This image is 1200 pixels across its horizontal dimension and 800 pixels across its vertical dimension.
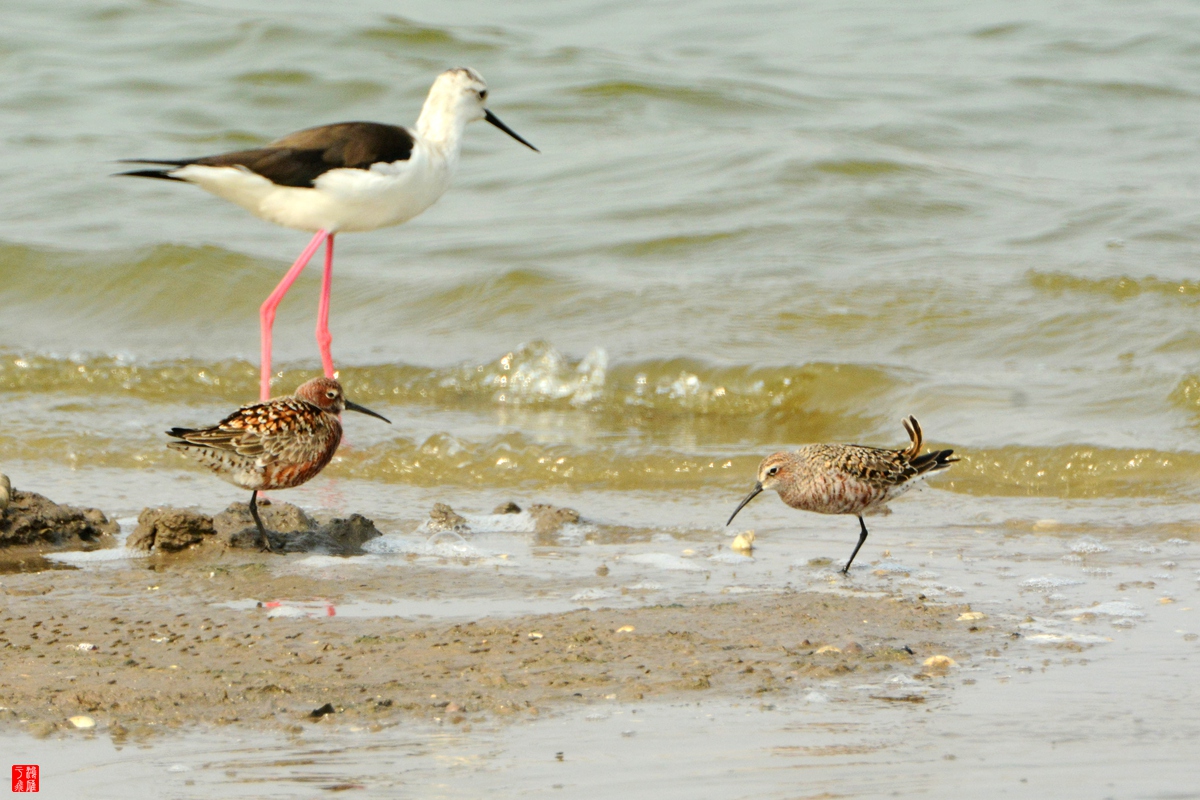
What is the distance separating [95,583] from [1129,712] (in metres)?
3.41

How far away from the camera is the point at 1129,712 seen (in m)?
4.08

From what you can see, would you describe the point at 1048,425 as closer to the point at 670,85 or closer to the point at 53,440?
the point at 53,440

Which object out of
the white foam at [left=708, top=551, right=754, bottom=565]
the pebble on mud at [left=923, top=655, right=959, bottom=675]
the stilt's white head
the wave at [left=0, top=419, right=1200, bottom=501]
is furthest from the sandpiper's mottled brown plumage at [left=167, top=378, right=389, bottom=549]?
the stilt's white head

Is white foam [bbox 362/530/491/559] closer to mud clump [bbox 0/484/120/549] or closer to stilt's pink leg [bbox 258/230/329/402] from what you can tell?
mud clump [bbox 0/484/120/549]

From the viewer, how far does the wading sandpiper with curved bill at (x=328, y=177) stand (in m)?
9.14

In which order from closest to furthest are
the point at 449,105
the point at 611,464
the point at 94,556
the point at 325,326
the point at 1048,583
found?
the point at 1048,583 → the point at 94,556 → the point at 611,464 → the point at 325,326 → the point at 449,105

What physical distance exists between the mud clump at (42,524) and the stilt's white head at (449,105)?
15.3 feet

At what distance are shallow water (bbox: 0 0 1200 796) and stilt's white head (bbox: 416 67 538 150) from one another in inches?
57.8

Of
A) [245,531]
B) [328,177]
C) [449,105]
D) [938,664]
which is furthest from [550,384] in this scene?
[938,664]

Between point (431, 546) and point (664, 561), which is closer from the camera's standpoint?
point (664, 561)

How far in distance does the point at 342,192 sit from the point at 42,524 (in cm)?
387

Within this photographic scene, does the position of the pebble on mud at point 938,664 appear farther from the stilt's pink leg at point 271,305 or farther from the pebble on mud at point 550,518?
the stilt's pink leg at point 271,305

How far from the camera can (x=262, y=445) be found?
234 inches

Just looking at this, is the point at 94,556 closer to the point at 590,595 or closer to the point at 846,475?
the point at 590,595
